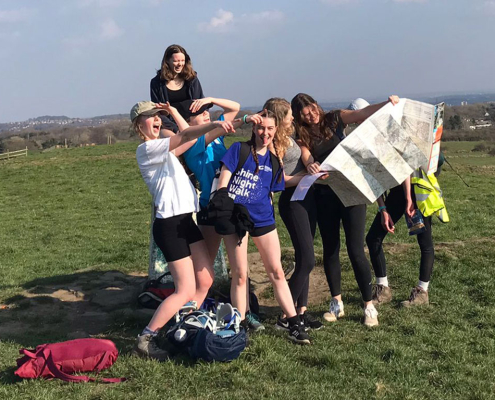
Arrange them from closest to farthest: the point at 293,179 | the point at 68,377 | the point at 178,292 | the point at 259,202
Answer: the point at 68,377
the point at 178,292
the point at 259,202
the point at 293,179

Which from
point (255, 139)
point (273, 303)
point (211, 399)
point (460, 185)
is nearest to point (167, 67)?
point (255, 139)

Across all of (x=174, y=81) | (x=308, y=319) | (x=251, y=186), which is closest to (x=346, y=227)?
(x=308, y=319)

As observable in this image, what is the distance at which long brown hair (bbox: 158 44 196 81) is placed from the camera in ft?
20.2

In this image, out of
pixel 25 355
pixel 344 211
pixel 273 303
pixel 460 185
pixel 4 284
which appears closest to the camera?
→ pixel 25 355

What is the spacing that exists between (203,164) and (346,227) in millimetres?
1611

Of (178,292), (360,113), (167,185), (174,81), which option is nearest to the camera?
(167,185)

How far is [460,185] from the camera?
21.9 metres

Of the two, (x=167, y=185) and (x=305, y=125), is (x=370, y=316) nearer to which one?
(x=305, y=125)

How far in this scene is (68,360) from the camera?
4.79 meters

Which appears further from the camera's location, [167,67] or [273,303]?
[273,303]

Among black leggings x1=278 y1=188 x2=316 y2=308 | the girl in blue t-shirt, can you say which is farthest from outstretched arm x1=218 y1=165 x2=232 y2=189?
black leggings x1=278 y1=188 x2=316 y2=308

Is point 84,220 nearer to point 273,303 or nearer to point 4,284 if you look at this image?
point 4,284

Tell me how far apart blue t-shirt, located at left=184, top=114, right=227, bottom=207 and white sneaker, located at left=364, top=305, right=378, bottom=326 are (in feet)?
6.76

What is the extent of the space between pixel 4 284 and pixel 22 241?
475cm
